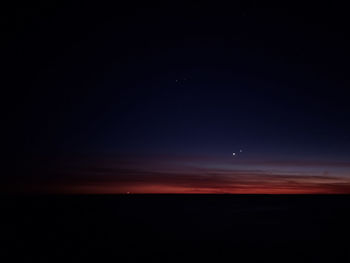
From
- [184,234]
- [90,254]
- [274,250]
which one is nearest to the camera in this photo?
[90,254]

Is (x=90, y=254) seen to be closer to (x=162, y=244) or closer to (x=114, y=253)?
(x=114, y=253)

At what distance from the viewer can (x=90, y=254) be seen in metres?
17.1

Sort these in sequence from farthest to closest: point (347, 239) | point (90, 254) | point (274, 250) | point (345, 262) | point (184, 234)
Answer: point (184, 234) → point (347, 239) → point (274, 250) → point (90, 254) → point (345, 262)

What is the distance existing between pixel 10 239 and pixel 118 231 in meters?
7.31

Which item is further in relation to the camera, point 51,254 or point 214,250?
point 214,250

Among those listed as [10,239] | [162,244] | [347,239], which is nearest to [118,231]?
[162,244]

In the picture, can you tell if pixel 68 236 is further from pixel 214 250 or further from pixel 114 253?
pixel 214 250

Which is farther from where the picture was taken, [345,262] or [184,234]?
[184,234]

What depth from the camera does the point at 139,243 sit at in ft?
66.4

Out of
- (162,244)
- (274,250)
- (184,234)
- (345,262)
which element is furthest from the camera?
(184,234)

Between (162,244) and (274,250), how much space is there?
6599 mm

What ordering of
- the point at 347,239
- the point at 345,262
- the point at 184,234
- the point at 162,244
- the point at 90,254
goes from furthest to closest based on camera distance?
the point at 184,234
the point at 347,239
the point at 162,244
the point at 90,254
the point at 345,262

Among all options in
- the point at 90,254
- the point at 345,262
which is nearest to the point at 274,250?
the point at 345,262

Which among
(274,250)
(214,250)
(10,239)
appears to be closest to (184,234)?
(214,250)
